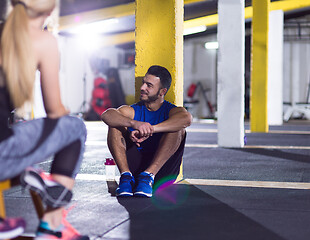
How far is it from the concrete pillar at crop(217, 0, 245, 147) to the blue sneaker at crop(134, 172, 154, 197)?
404 cm

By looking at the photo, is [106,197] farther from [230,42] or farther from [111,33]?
[111,33]

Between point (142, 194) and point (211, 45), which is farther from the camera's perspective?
point (211, 45)

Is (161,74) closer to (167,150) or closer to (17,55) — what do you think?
(167,150)

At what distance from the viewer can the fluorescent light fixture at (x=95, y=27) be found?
13.2 metres

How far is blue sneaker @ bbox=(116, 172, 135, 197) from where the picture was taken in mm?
3145

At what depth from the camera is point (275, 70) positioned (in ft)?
42.8

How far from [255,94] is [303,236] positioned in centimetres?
759

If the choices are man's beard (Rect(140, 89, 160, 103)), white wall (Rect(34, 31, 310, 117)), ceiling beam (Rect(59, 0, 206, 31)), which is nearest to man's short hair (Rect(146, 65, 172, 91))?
man's beard (Rect(140, 89, 160, 103))

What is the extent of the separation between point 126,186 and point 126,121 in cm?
46

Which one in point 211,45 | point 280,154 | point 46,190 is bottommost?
point 280,154

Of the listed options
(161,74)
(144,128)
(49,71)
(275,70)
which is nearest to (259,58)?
(275,70)

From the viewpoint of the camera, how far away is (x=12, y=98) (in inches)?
64.9

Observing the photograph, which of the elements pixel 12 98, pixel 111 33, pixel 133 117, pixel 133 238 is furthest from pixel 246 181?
pixel 111 33

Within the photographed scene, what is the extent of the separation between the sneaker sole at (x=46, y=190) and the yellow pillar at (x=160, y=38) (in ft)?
6.90
